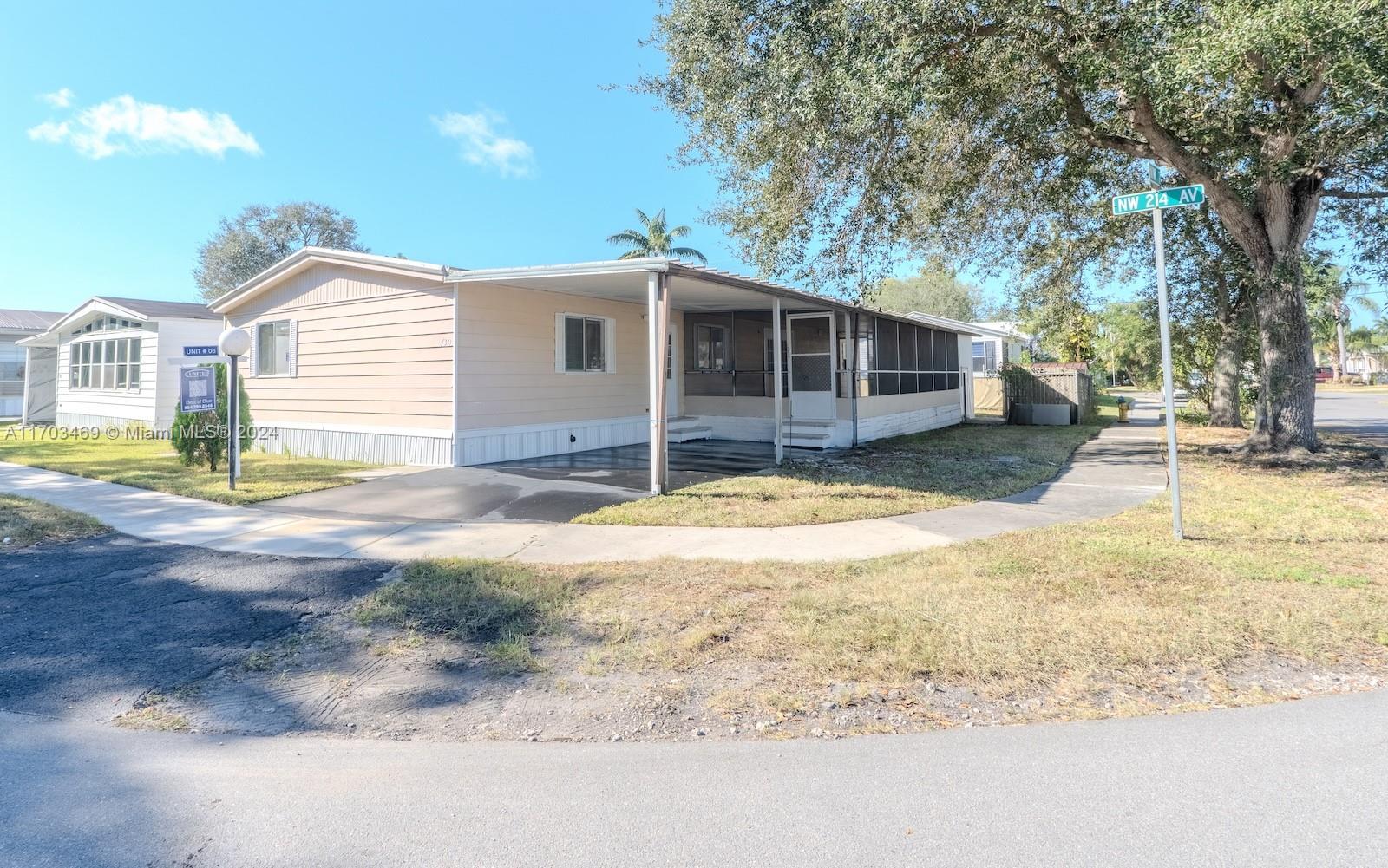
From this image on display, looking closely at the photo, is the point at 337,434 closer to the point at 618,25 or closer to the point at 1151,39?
the point at 618,25

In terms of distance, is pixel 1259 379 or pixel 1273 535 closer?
pixel 1273 535

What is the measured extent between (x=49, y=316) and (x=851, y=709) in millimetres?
39917

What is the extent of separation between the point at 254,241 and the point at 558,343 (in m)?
35.8

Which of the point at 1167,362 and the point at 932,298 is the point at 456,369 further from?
the point at 932,298

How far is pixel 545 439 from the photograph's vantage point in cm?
1269

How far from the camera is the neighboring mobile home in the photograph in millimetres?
17562

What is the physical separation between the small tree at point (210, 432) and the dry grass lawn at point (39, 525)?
3030 millimetres

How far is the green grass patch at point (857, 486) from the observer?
772 cm

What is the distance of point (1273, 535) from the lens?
653 centimetres

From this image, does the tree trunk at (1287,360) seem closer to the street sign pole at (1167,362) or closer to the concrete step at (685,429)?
the street sign pole at (1167,362)

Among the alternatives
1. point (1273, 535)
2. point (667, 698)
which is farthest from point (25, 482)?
point (1273, 535)

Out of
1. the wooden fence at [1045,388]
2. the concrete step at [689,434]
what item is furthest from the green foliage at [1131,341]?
the concrete step at [689,434]

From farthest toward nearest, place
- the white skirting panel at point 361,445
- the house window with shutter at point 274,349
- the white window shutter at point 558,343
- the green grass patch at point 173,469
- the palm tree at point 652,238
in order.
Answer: the palm tree at point 652,238 → the house window with shutter at point 274,349 → the white window shutter at point 558,343 → the white skirting panel at point 361,445 → the green grass patch at point 173,469

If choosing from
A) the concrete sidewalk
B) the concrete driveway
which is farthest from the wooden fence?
the concrete sidewalk
